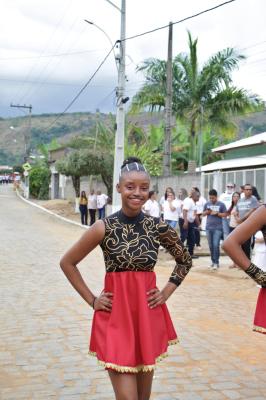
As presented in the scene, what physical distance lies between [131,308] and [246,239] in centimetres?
82

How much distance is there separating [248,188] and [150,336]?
8.31m

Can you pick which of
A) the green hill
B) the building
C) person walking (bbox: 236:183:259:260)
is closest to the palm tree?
the building

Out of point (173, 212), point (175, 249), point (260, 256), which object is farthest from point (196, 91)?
point (175, 249)

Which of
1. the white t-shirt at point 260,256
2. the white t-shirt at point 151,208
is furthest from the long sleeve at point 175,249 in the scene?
the white t-shirt at point 151,208

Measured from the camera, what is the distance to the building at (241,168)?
56.4 feet

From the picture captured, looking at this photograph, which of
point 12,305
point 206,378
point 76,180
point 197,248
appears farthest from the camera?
point 76,180

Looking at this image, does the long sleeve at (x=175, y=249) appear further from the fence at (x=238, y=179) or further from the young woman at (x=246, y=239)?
the fence at (x=238, y=179)

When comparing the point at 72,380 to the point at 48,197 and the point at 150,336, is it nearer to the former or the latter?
the point at 150,336

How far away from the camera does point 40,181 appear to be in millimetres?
52344

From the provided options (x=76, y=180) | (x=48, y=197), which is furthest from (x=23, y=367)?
(x=48, y=197)

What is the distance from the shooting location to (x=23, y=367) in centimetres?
575

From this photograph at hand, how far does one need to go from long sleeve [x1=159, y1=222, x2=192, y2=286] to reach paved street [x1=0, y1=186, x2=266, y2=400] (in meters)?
1.49

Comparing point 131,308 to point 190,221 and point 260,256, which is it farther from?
point 190,221

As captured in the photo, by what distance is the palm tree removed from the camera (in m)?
26.7
